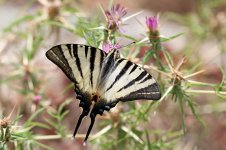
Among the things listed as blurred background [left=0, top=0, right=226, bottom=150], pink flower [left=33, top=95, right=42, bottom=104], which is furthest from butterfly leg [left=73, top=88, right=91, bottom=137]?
pink flower [left=33, top=95, right=42, bottom=104]

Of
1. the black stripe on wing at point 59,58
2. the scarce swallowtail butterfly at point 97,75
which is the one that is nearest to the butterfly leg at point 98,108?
the scarce swallowtail butterfly at point 97,75

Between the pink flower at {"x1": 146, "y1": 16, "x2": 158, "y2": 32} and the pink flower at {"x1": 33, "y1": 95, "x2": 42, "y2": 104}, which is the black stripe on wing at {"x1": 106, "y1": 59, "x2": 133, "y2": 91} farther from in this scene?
the pink flower at {"x1": 33, "y1": 95, "x2": 42, "y2": 104}

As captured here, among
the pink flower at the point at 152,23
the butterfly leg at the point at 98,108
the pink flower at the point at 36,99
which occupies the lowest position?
the pink flower at the point at 36,99

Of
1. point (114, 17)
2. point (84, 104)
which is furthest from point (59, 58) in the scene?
point (114, 17)

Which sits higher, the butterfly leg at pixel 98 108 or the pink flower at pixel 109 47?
the pink flower at pixel 109 47

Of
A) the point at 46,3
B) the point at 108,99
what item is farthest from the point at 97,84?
the point at 46,3

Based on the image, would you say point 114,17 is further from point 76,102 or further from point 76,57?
point 76,102

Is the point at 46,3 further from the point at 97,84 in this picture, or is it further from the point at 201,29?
the point at 201,29

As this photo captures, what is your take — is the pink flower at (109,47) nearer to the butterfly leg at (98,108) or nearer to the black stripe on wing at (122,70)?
the black stripe on wing at (122,70)
